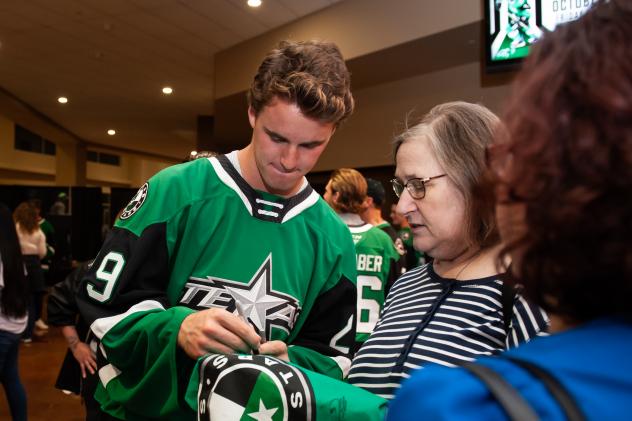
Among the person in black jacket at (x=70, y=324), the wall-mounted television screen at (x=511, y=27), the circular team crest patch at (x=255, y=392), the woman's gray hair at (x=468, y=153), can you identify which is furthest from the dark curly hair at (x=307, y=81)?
the wall-mounted television screen at (x=511, y=27)

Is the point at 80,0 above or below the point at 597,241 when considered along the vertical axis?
above

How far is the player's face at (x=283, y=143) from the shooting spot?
135 centimetres

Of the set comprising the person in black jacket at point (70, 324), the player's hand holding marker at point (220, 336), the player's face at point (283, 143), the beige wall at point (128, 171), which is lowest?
the person in black jacket at point (70, 324)

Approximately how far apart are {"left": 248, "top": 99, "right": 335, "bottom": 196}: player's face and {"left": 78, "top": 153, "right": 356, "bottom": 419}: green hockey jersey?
6 centimetres

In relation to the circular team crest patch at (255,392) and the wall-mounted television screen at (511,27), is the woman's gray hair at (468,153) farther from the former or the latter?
the wall-mounted television screen at (511,27)

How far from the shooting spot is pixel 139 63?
9234 mm

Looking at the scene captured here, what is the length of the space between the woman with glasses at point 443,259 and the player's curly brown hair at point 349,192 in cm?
Answer: 231

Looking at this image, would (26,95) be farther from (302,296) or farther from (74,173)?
(302,296)

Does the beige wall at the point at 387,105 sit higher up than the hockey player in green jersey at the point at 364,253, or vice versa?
the beige wall at the point at 387,105

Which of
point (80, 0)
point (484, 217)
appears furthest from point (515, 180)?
point (80, 0)

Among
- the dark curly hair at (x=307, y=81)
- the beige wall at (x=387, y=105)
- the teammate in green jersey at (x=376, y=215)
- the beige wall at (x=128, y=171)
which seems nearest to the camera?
the dark curly hair at (x=307, y=81)

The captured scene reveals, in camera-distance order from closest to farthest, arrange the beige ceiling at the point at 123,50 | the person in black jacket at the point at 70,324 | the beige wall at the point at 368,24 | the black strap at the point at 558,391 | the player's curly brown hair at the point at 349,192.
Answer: the black strap at the point at 558,391 → the person in black jacket at the point at 70,324 → the player's curly brown hair at the point at 349,192 → the beige wall at the point at 368,24 → the beige ceiling at the point at 123,50

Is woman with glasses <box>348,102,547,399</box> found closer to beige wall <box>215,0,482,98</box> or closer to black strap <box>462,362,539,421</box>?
black strap <box>462,362,539,421</box>

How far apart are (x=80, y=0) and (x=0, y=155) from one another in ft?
29.5
